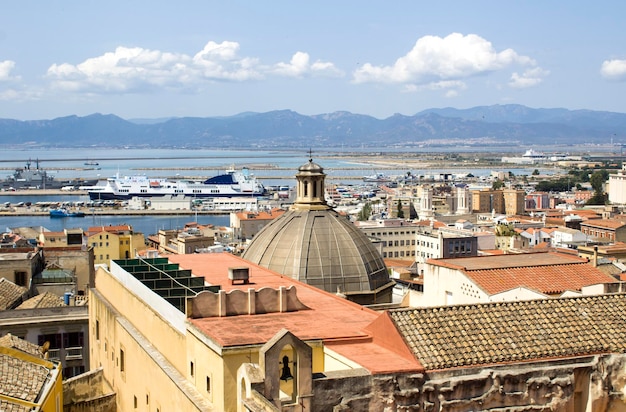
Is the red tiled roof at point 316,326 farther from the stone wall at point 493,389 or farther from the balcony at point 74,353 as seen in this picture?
the balcony at point 74,353

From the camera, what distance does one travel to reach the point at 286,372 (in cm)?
870

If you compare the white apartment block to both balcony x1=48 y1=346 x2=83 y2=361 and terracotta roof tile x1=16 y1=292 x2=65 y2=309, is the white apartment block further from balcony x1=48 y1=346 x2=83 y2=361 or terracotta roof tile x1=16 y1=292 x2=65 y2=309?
balcony x1=48 y1=346 x2=83 y2=361

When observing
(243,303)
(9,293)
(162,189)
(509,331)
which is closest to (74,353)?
(9,293)

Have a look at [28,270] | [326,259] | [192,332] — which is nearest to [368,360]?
[192,332]

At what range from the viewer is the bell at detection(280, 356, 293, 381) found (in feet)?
28.3

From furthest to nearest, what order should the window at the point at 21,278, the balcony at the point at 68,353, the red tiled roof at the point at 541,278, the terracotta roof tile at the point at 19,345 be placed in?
the window at the point at 21,278 < the balcony at the point at 68,353 < the red tiled roof at the point at 541,278 < the terracotta roof tile at the point at 19,345

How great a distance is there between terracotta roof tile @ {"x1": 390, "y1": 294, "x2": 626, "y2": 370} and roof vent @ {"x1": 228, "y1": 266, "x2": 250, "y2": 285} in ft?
15.4

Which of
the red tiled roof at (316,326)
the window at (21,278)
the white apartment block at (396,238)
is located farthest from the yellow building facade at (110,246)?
the red tiled roof at (316,326)

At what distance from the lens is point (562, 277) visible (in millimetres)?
18109

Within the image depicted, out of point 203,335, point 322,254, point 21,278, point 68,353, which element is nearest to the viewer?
point 203,335

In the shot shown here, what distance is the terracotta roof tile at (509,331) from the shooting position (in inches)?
370

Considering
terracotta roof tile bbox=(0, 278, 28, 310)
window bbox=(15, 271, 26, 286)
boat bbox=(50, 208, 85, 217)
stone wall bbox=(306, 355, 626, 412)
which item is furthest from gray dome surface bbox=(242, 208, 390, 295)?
boat bbox=(50, 208, 85, 217)

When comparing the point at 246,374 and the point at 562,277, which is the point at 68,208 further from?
the point at 246,374

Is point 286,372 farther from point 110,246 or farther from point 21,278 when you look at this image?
point 110,246
